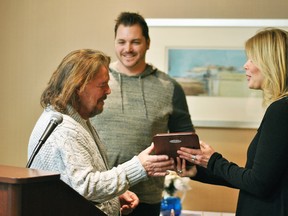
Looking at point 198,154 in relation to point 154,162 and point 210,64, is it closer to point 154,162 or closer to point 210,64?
point 154,162

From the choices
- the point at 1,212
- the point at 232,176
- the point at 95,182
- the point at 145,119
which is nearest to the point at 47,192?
the point at 1,212

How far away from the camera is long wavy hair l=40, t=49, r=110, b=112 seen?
2260 mm

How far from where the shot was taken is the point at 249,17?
3.83 metres

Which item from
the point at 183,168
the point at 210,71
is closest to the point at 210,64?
the point at 210,71

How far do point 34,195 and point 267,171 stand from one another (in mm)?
996

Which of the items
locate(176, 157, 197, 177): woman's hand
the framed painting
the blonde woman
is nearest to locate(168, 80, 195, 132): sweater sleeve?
the framed painting

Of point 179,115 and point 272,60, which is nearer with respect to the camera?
point 272,60

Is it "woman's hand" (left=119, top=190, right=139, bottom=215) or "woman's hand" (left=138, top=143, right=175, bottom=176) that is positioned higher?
"woman's hand" (left=138, top=143, right=175, bottom=176)

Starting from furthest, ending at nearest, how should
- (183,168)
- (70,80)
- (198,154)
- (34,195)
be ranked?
1. (183,168)
2. (198,154)
3. (70,80)
4. (34,195)

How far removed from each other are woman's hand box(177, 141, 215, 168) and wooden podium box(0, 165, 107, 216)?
893mm

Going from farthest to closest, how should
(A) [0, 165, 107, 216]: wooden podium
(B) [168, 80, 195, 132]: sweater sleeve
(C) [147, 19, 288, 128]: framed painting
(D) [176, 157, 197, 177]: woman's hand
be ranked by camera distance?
(C) [147, 19, 288, 128]: framed painting < (B) [168, 80, 195, 132]: sweater sleeve < (D) [176, 157, 197, 177]: woman's hand < (A) [0, 165, 107, 216]: wooden podium

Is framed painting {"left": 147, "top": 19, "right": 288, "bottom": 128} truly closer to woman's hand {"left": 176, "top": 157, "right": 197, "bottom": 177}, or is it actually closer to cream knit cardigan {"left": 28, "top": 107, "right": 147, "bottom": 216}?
woman's hand {"left": 176, "top": 157, "right": 197, "bottom": 177}

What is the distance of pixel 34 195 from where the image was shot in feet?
5.15

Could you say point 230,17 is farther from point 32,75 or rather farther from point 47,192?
point 47,192
